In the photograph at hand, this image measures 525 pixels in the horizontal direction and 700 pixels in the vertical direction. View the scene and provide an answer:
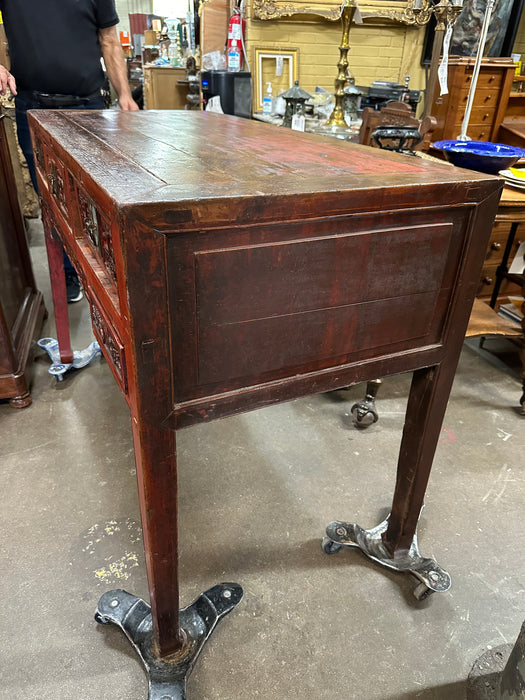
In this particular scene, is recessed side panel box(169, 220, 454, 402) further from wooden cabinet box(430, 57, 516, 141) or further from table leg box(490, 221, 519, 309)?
wooden cabinet box(430, 57, 516, 141)

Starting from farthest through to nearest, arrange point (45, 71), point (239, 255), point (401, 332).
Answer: point (45, 71)
point (401, 332)
point (239, 255)

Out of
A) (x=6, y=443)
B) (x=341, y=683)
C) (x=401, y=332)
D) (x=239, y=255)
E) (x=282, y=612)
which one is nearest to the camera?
(x=239, y=255)

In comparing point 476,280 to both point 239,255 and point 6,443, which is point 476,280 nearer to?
point 239,255

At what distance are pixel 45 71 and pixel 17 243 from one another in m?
0.71

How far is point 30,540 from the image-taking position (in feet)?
4.02

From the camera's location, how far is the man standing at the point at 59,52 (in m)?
1.92

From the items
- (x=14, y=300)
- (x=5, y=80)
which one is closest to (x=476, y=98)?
(x=5, y=80)

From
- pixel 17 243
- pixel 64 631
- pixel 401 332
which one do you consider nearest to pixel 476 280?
pixel 401 332

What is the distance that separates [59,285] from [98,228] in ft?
3.74

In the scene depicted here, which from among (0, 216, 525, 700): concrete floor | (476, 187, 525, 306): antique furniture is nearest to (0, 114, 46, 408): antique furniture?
(0, 216, 525, 700): concrete floor

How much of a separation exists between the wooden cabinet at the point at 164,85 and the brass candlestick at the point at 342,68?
2586 millimetres

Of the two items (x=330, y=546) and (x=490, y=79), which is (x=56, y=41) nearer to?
(x=330, y=546)

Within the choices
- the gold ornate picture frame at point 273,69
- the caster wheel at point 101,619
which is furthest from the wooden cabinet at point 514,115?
the caster wheel at point 101,619

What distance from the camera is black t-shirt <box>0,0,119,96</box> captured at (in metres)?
1.91
